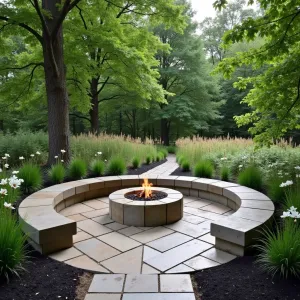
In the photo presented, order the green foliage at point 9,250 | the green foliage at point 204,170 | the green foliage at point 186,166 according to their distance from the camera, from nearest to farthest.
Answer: the green foliage at point 9,250, the green foliage at point 204,170, the green foliage at point 186,166

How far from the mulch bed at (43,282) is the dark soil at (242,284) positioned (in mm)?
934

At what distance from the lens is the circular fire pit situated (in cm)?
316

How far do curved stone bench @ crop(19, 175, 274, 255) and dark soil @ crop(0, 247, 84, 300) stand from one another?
0.92 ft

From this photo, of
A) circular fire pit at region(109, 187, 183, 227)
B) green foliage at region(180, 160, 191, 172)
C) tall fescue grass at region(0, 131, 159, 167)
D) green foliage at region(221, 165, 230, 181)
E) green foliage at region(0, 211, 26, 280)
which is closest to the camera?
green foliage at region(0, 211, 26, 280)

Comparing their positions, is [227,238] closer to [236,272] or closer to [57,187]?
[236,272]

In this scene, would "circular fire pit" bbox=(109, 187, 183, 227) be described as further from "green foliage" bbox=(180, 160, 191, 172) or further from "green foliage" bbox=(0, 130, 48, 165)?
"green foliage" bbox=(0, 130, 48, 165)

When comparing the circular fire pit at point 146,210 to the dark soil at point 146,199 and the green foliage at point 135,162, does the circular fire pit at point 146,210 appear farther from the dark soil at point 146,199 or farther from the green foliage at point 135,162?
the green foliage at point 135,162

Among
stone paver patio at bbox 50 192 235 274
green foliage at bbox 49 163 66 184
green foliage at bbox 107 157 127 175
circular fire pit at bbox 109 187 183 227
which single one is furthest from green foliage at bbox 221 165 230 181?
green foliage at bbox 49 163 66 184

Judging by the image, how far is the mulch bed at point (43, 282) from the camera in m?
1.72

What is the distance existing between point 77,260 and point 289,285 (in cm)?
173

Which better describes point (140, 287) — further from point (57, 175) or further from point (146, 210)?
point (57, 175)

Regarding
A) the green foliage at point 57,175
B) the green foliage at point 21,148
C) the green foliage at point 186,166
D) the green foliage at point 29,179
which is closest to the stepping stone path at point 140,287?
the green foliage at point 29,179

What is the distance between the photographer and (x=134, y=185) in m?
4.76

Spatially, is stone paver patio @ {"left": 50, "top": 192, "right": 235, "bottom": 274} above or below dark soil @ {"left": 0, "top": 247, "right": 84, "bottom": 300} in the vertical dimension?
below
